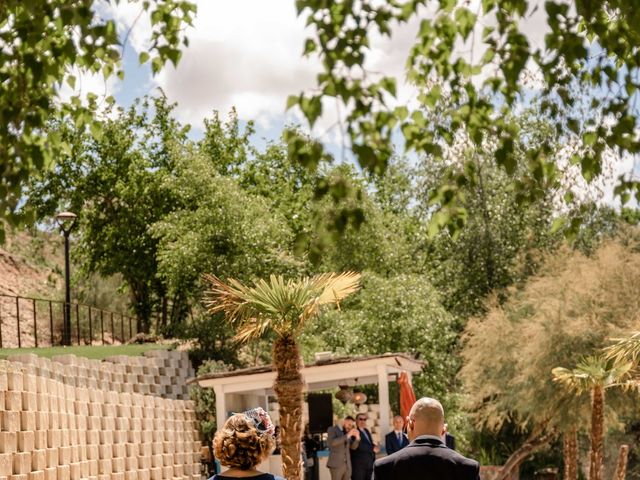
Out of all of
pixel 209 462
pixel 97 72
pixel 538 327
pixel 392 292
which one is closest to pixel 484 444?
pixel 392 292

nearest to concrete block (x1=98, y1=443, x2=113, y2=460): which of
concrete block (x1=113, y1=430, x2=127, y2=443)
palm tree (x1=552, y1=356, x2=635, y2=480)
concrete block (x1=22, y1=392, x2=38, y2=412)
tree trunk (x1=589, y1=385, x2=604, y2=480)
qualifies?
concrete block (x1=113, y1=430, x2=127, y2=443)

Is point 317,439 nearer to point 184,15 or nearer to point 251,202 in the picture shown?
point 251,202

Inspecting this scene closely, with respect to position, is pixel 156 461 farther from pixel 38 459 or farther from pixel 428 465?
pixel 428 465

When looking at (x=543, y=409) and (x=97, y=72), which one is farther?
(x=543, y=409)

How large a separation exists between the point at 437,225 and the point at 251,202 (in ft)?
95.7

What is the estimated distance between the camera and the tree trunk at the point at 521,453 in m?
31.2

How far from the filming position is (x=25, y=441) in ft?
49.1

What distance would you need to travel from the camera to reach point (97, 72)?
322 inches

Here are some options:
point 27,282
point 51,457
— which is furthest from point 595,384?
point 27,282

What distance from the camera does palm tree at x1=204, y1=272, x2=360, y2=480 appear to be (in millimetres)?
16656

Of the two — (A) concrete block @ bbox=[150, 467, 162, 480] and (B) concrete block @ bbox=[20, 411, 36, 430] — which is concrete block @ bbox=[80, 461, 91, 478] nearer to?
(B) concrete block @ bbox=[20, 411, 36, 430]

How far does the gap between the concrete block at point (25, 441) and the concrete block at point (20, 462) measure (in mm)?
98

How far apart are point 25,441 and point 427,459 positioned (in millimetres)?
9725

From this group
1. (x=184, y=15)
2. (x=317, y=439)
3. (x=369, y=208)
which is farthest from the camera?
(x=369, y=208)
